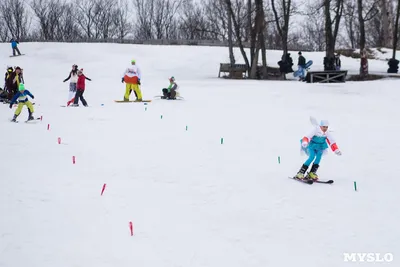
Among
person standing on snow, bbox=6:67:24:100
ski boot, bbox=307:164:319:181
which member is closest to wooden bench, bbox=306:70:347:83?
person standing on snow, bbox=6:67:24:100


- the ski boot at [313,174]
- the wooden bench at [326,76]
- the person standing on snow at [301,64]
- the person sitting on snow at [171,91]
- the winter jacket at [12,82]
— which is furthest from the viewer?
the person standing on snow at [301,64]

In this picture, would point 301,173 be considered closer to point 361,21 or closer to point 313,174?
point 313,174

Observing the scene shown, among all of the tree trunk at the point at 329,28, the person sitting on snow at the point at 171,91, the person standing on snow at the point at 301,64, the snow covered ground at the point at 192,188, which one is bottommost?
the snow covered ground at the point at 192,188

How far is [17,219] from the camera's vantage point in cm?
621

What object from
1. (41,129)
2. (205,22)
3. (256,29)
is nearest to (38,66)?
(256,29)

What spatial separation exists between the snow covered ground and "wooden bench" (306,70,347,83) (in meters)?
9.13

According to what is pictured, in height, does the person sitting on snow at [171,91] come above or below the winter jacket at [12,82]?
below

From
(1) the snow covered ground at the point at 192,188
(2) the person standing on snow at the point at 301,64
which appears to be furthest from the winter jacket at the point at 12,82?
(2) the person standing on snow at the point at 301,64

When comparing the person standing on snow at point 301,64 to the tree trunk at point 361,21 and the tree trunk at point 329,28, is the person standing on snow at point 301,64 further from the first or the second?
the tree trunk at point 361,21

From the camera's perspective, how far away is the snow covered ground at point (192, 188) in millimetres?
5578

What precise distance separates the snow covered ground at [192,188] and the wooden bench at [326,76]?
9128 mm

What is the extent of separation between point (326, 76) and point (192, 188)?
20.7 metres

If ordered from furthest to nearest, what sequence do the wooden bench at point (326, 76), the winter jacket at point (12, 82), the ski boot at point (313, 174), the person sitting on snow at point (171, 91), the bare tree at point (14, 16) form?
the bare tree at point (14, 16) < the wooden bench at point (326, 76) < the person sitting on snow at point (171, 91) < the winter jacket at point (12, 82) < the ski boot at point (313, 174)

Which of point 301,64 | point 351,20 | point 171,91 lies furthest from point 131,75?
point 351,20
